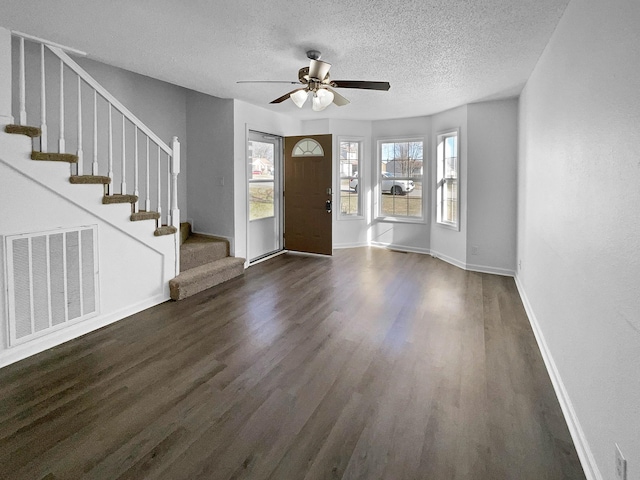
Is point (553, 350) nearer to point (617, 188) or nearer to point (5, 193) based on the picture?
point (617, 188)

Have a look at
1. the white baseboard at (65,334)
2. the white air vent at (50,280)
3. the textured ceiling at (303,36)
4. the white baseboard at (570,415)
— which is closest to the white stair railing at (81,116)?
the textured ceiling at (303,36)

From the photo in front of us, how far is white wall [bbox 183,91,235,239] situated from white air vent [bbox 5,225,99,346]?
7.25 feet

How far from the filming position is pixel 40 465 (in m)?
1.71

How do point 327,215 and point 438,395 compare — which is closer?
point 438,395

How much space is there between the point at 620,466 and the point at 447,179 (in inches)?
201

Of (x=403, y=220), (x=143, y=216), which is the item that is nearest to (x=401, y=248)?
(x=403, y=220)

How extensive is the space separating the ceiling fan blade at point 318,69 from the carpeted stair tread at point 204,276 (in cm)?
261

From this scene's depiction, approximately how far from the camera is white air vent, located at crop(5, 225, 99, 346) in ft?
8.84

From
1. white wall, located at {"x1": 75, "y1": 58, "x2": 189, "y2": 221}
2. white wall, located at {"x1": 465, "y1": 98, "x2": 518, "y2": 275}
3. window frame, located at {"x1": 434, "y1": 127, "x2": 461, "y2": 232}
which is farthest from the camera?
window frame, located at {"x1": 434, "y1": 127, "x2": 461, "y2": 232}

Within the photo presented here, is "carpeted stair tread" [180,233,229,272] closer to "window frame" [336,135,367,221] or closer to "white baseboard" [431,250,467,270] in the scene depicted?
"window frame" [336,135,367,221]

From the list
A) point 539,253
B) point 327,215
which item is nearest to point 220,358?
point 539,253

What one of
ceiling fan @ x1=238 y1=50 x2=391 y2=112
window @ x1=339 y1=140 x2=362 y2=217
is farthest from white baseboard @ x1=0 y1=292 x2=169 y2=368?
window @ x1=339 y1=140 x2=362 y2=217

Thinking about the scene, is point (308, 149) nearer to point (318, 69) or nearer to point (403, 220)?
point (403, 220)

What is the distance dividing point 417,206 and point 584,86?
485 centimetres
